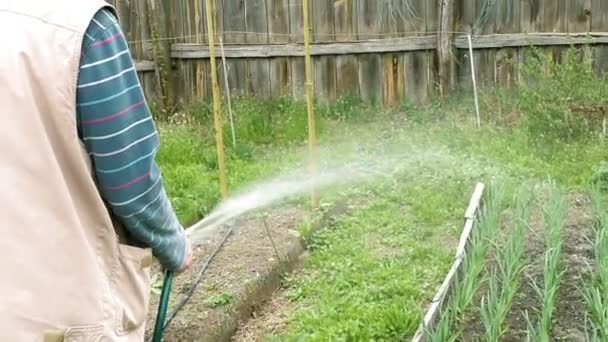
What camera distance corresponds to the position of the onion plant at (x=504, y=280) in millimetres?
3209

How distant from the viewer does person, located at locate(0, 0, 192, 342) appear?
55.4 inches

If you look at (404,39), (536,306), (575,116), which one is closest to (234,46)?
(404,39)

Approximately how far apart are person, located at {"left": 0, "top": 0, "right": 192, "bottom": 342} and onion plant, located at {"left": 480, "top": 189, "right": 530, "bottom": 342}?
1.89m

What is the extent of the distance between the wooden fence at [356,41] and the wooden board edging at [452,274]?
3247 mm

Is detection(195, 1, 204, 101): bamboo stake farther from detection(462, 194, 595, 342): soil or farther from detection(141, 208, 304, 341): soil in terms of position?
detection(462, 194, 595, 342): soil

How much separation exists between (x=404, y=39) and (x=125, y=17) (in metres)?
2.71

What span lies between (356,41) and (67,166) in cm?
709

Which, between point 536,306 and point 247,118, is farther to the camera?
point 247,118

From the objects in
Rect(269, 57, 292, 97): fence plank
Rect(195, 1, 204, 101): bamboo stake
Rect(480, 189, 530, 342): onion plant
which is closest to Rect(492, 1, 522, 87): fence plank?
Rect(269, 57, 292, 97): fence plank

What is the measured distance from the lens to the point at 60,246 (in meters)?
1.44

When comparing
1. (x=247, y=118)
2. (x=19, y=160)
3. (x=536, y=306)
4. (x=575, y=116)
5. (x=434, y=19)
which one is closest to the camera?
(x=19, y=160)

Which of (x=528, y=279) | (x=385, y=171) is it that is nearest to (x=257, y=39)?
(x=385, y=171)

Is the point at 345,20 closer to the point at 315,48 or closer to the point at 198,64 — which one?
the point at 315,48

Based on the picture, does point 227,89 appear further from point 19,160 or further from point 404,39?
point 19,160
